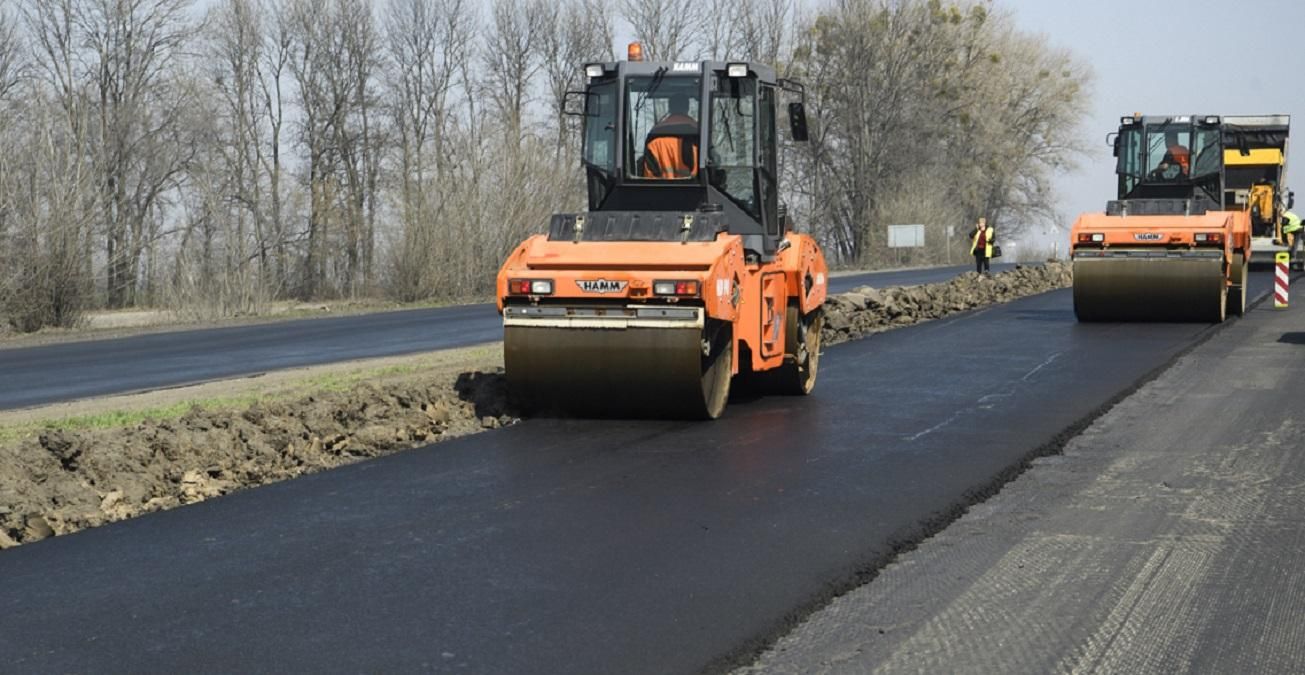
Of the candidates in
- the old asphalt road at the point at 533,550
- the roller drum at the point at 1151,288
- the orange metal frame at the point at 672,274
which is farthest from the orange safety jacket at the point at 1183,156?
the orange metal frame at the point at 672,274

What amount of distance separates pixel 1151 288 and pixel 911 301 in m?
4.40

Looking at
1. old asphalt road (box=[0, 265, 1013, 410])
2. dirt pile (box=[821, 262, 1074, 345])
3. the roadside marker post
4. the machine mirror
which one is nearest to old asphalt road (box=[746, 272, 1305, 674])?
the machine mirror

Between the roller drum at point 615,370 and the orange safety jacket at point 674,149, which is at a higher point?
the orange safety jacket at point 674,149

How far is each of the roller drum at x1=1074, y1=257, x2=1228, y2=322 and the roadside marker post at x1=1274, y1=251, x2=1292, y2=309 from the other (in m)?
3.68

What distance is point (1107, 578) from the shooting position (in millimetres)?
6395

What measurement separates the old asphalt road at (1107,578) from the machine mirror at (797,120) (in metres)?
3.35

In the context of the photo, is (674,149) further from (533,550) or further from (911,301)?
(911,301)

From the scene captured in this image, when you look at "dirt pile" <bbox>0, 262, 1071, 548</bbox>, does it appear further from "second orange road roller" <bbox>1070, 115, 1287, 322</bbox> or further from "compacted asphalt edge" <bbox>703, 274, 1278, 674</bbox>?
"second orange road roller" <bbox>1070, 115, 1287, 322</bbox>

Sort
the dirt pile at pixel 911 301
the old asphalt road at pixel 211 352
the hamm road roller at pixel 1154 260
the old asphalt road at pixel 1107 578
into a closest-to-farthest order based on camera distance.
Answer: the old asphalt road at pixel 1107 578
the old asphalt road at pixel 211 352
the hamm road roller at pixel 1154 260
the dirt pile at pixel 911 301

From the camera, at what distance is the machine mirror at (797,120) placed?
11.8 metres

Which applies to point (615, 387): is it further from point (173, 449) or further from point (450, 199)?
point (450, 199)

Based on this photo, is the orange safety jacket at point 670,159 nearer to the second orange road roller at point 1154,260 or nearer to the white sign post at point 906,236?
the second orange road roller at point 1154,260

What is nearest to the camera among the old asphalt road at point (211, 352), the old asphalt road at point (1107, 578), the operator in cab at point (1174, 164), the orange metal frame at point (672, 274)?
the old asphalt road at point (1107, 578)

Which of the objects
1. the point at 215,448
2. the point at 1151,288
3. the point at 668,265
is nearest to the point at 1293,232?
the point at 1151,288
